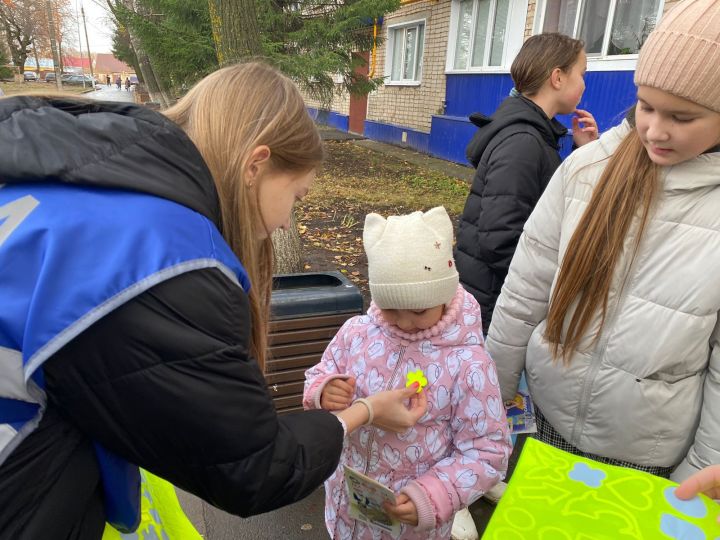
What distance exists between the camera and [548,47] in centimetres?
253

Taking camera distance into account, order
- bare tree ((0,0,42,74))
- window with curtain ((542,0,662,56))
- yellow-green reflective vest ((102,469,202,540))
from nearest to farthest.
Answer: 1. yellow-green reflective vest ((102,469,202,540))
2. window with curtain ((542,0,662,56))
3. bare tree ((0,0,42,74))

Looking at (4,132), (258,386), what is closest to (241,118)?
(4,132)

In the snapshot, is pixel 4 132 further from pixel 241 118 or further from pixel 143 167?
pixel 241 118

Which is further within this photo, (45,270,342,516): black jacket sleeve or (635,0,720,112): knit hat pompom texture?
(635,0,720,112): knit hat pompom texture

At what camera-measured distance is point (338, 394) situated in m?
1.63

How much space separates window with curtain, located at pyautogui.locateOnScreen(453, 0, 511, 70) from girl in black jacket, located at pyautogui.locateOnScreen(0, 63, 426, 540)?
960cm

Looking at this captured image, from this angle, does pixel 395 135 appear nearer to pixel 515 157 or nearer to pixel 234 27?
pixel 234 27

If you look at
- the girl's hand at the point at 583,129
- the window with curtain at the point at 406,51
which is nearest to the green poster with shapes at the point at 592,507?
the girl's hand at the point at 583,129

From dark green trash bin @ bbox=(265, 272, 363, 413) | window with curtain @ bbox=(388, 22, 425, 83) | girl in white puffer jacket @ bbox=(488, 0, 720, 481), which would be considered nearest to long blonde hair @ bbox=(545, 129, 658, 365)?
girl in white puffer jacket @ bbox=(488, 0, 720, 481)

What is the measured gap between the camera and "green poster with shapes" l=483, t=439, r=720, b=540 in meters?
1.08

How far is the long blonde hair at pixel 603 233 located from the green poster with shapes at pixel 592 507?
1.67ft

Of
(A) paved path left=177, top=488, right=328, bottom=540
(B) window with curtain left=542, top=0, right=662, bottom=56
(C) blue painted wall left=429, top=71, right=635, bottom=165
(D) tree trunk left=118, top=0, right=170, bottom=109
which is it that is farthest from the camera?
(D) tree trunk left=118, top=0, right=170, bottom=109

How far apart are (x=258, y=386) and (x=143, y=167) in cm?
44

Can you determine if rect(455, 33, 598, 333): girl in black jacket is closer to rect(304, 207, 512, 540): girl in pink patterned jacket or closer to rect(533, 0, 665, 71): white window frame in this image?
rect(304, 207, 512, 540): girl in pink patterned jacket
